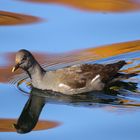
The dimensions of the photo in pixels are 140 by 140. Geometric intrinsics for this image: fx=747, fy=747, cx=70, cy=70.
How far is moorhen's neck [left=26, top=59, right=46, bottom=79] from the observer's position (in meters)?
12.8

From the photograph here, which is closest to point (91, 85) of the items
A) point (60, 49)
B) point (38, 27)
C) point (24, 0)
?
point (60, 49)

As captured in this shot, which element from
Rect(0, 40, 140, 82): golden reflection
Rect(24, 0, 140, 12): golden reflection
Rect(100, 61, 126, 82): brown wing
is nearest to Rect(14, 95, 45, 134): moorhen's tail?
Rect(100, 61, 126, 82): brown wing

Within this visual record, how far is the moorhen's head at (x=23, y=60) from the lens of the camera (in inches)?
498

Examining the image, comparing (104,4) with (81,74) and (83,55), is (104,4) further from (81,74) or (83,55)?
(81,74)

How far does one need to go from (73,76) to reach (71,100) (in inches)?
19.6

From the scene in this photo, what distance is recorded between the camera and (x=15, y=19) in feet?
51.9

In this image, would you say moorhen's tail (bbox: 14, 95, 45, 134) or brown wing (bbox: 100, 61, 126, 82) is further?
brown wing (bbox: 100, 61, 126, 82)

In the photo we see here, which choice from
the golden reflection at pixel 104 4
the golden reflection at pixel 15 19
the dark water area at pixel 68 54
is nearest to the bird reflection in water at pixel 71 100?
the dark water area at pixel 68 54

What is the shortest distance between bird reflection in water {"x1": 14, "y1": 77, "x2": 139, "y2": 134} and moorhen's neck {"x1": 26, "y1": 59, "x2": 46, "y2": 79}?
0.24 m

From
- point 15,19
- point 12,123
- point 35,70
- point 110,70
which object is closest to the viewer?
point 12,123

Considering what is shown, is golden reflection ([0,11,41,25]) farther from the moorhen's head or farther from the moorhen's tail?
the moorhen's tail

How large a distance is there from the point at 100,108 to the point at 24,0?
19.7ft

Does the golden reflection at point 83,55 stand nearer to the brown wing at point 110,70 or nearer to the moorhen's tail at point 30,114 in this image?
the brown wing at point 110,70

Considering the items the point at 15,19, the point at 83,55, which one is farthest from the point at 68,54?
the point at 15,19
